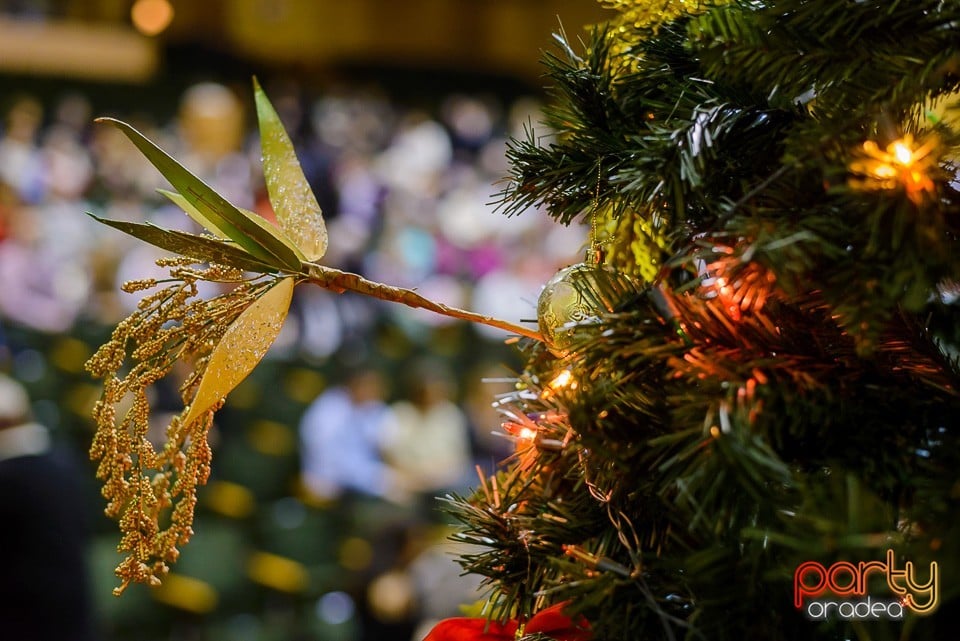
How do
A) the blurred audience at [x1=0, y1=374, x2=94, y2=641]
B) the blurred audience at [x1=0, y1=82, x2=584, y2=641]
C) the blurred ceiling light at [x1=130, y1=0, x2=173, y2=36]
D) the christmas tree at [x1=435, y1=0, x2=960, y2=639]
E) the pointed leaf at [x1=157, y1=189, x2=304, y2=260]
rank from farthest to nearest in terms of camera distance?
the blurred ceiling light at [x1=130, y1=0, x2=173, y2=36]
the blurred audience at [x1=0, y1=82, x2=584, y2=641]
the blurred audience at [x1=0, y1=374, x2=94, y2=641]
the pointed leaf at [x1=157, y1=189, x2=304, y2=260]
the christmas tree at [x1=435, y1=0, x2=960, y2=639]

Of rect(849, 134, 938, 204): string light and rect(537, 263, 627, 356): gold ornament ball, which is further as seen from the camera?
rect(537, 263, 627, 356): gold ornament ball

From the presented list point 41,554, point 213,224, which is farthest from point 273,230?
point 41,554

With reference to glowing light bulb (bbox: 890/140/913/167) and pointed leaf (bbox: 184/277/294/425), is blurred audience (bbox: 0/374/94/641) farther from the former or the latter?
glowing light bulb (bbox: 890/140/913/167)

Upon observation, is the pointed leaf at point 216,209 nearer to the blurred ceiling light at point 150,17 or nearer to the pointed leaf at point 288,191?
the pointed leaf at point 288,191

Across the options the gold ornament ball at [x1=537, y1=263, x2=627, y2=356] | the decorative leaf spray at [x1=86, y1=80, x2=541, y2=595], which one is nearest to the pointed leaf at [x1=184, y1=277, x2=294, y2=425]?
the decorative leaf spray at [x1=86, y1=80, x2=541, y2=595]

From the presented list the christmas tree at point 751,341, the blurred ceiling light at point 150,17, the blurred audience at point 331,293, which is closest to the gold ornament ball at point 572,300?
the christmas tree at point 751,341

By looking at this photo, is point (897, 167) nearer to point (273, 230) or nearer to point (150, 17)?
point (273, 230)

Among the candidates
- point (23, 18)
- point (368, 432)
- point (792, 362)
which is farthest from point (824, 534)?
point (23, 18)
